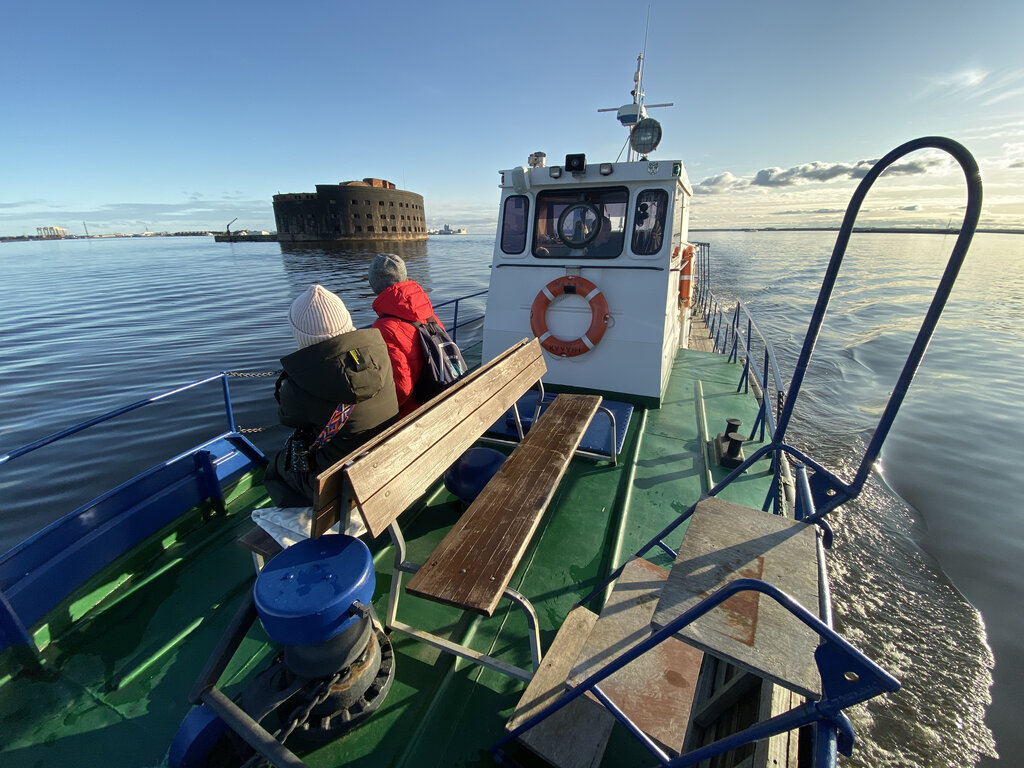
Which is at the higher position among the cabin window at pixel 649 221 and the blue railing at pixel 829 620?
the cabin window at pixel 649 221

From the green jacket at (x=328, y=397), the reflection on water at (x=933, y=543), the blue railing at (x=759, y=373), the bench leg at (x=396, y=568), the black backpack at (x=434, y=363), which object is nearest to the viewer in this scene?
the green jacket at (x=328, y=397)

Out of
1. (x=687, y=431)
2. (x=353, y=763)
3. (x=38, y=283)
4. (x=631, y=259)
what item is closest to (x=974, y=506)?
(x=687, y=431)

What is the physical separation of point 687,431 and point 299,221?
68158 millimetres

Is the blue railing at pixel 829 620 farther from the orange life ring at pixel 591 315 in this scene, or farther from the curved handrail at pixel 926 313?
the orange life ring at pixel 591 315

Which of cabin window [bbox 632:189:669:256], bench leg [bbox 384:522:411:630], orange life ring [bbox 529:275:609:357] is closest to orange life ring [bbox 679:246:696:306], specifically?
cabin window [bbox 632:189:669:256]

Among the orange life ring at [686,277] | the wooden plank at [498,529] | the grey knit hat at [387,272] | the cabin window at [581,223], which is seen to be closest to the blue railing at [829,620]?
the wooden plank at [498,529]

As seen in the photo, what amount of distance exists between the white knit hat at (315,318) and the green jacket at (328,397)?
68mm

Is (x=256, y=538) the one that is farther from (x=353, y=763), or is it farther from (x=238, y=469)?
(x=238, y=469)

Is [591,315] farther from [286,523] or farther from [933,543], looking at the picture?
[933,543]

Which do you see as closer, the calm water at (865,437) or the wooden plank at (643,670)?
the wooden plank at (643,670)

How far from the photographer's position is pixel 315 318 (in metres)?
2.08

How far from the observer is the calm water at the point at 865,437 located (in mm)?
4227

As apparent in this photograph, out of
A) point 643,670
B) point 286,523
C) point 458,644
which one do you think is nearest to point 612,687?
point 643,670

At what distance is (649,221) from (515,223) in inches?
59.9
